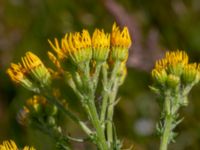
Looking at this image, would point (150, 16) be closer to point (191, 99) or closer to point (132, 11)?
point (132, 11)

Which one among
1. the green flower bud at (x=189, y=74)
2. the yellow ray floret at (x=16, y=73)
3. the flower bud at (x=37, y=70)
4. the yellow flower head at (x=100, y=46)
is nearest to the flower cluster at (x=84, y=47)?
the yellow flower head at (x=100, y=46)

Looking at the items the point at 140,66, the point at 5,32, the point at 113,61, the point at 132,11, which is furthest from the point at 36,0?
the point at 113,61

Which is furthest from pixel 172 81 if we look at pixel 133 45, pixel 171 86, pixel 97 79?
pixel 133 45

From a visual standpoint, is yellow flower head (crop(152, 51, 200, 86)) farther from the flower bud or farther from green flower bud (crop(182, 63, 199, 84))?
the flower bud

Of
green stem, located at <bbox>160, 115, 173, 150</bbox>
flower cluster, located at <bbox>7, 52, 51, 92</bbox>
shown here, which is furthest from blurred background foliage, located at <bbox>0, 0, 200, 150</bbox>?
green stem, located at <bbox>160, 115, 173, 150</bbox>

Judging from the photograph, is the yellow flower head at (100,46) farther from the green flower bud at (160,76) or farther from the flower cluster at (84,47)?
the green flower bud at (160,76)

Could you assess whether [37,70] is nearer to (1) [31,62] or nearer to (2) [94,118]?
(1) [31,62]
